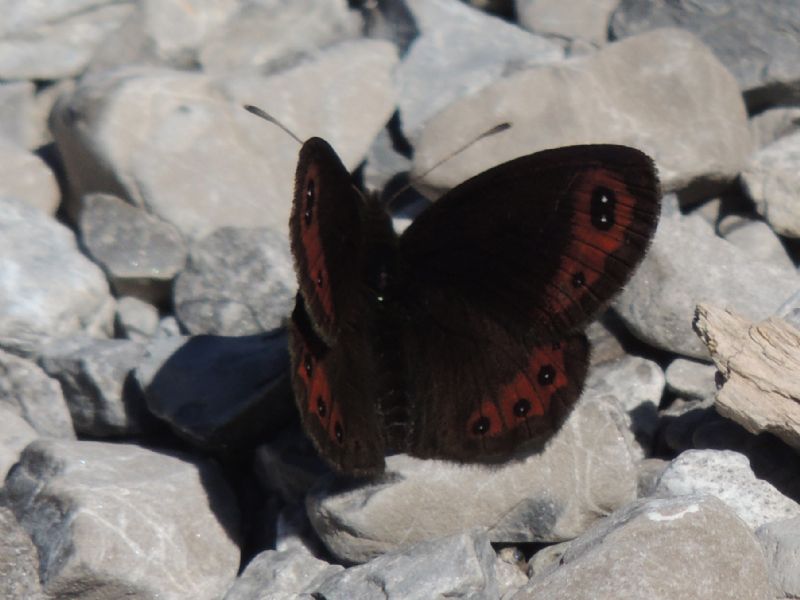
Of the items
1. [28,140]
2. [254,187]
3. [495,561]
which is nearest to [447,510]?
[495,561]

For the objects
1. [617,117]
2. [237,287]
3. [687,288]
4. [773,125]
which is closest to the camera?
[687,288]

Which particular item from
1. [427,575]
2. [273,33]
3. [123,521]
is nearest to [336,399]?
[427,575]

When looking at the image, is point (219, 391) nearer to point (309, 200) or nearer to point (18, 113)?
point (309, 200)

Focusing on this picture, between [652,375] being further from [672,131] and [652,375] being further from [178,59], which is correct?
[178,59]

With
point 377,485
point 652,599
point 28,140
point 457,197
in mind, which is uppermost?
point 457,197

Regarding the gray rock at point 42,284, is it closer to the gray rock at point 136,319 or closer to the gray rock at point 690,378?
the gray rock at point 136,319

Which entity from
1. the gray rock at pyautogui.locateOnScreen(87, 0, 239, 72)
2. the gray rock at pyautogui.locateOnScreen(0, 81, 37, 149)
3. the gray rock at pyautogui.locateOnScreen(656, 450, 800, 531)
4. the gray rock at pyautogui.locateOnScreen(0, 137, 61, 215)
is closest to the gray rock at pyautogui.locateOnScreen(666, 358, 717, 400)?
the gray rock at pyautogui.locateOnScreen(656, 450, 800, 531)

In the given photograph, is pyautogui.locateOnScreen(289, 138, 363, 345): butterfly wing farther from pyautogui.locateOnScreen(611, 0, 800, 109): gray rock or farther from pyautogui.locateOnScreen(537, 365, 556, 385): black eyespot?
pyautogui.locateOnScreen(611, 0, 800, 109): gray rock
